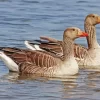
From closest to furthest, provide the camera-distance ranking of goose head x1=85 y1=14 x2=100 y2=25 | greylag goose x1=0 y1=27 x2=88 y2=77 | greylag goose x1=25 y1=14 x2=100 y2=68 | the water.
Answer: the water, greylag goose x1=0 y1=27 x2=88 y2=77, greylag goose x1=25 y1=14 x2=100 y2=68, goose head x1=85 y1=14 x2=100 y2=25

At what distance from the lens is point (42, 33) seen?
71.8ft

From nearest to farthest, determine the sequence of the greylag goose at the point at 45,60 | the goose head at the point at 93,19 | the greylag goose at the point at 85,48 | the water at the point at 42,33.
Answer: the water at the point at 42,33 < the greylag goose at the point at 45,60 < the greylag goose at the point at 85,48 < the goose head at the point at 93,19

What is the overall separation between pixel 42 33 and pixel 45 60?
527 cm

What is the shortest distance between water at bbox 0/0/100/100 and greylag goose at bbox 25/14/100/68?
3.38 feet

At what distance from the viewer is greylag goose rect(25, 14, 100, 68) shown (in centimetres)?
1848

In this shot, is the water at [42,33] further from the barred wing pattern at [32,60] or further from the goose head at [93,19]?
the goose head at [93,19]

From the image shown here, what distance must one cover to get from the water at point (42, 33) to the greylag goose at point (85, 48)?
3.38ft

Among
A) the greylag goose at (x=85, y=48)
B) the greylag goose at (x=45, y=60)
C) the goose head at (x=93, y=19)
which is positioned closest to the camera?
the greylag goose at (x=45, y=60)

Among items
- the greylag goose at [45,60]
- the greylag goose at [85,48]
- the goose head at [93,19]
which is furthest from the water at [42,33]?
the goose head at [93,19]

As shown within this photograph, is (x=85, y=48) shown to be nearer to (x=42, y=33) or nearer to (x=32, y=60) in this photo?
(x=32, y=60)

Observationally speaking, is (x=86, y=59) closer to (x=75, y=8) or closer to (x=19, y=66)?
(x=19, y=66)

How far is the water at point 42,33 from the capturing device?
14555 millimetres

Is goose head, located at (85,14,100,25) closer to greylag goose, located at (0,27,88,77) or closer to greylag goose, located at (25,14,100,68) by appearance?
greylag goose, located at (25,14,100,68)

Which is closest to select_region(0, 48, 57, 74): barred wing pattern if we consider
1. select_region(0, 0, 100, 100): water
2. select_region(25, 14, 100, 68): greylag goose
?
select_region(0, 0, 100, 100): water
